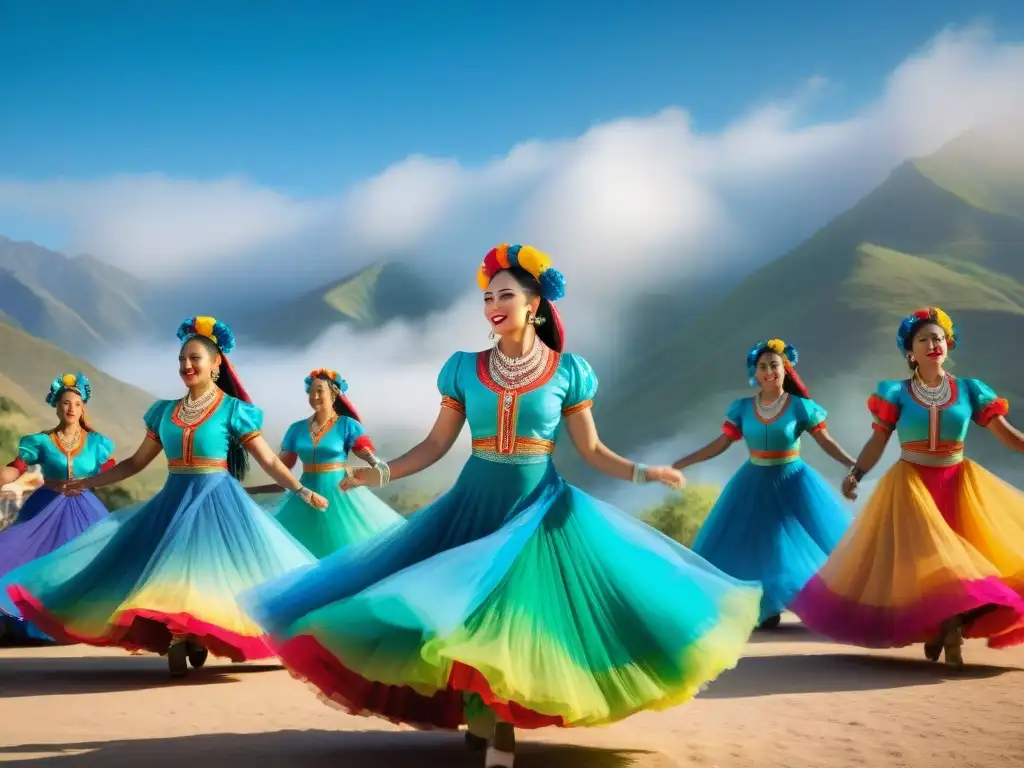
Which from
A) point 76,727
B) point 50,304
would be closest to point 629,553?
point 76,727

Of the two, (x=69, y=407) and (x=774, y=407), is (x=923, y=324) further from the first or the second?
(x=69, y=407)

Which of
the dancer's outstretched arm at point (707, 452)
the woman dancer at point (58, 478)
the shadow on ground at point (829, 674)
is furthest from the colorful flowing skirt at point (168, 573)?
the dancer's outstretched arm at point (707, 452)

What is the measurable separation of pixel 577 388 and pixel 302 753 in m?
1.73

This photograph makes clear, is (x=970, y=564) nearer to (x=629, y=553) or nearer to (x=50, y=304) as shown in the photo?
(x=629, y=553)

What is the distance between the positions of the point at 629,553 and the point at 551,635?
0.56 metres

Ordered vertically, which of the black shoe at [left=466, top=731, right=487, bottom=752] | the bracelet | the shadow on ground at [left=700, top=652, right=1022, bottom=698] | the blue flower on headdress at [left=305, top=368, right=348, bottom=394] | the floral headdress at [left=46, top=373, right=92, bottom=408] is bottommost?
the black shoe at [left=466, top=731, right=487, bottom=752]

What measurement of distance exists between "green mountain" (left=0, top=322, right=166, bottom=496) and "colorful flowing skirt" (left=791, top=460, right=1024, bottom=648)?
15.6 m

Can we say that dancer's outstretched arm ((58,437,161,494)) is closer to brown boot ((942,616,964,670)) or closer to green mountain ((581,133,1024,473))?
brown boot ((942,616,964,670))

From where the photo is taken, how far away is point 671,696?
3896 mm

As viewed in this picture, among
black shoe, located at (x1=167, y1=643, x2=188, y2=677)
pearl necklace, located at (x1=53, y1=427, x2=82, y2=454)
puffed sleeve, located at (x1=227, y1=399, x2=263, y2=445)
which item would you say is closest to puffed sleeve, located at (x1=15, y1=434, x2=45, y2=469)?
pearl necklace, located at (x1=53, y1=427, x2=82, y2=454)

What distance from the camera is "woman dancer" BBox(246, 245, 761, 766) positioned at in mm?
3754

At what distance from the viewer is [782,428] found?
9.03 m

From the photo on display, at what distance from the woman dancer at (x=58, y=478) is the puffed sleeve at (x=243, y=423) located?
7.48 ft

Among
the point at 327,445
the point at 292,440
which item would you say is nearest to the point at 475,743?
the point at 327,445
